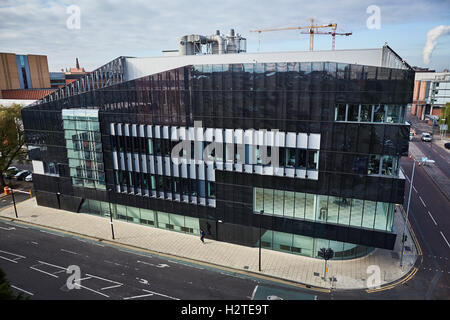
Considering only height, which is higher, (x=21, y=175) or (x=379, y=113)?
(x=379, y=113)

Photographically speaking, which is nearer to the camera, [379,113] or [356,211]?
[379,113]

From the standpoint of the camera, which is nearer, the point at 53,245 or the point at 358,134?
the point at 358,134

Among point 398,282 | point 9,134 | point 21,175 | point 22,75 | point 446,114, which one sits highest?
point 22,75

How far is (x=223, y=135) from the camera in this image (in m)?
30.5

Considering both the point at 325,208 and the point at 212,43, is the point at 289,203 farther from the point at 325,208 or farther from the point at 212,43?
the point at 212,43

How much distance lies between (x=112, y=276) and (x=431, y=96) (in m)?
114

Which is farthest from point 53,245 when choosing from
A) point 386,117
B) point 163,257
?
point 386,117

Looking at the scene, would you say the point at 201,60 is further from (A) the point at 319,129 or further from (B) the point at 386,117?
(B) the point at 386,117

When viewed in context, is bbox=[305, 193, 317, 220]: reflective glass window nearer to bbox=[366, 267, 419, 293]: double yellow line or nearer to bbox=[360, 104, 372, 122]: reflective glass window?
bbox=[366, 267, 419, 293]: double yellow line

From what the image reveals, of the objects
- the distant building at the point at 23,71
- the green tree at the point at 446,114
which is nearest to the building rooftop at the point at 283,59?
the green tree at the point at 446,114

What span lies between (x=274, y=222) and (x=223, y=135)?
34.1 feet

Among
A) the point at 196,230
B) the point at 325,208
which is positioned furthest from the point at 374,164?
the point at 196,230

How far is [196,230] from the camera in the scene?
118ft
